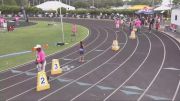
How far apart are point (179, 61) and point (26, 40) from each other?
15.9m

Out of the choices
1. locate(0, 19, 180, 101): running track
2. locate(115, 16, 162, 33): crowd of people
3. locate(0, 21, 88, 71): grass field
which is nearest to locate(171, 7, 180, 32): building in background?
locate(115, 16, 162, 33): crowd of people

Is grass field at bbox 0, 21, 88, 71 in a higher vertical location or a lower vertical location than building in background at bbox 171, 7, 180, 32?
lower

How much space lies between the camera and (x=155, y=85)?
17.4 m

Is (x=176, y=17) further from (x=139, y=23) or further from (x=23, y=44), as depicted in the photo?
(x=23, y=44)

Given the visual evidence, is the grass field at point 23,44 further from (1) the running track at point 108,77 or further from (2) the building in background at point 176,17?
(2) the building in background at point 176,17

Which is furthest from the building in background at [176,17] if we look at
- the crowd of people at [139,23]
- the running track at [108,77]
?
the running track at [108,77]

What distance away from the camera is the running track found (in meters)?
15.9

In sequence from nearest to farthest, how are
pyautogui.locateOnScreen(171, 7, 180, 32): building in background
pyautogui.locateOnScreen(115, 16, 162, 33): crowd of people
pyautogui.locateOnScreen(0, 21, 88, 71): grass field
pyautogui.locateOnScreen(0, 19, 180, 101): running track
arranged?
Result: 1. pyautogui.locateOnScreen(0, 19, 180, 101): running track
2. pyautogui.locateOnScreen(0, 21, 88, 71): grass field
3. pyautogui.locateOnScreen(171, 7, 180, 32): building in background
4. pyautogui.locateOnScreen(115, 16, 162, 33): crowd of people

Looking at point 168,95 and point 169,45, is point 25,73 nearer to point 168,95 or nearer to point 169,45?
point 168,95

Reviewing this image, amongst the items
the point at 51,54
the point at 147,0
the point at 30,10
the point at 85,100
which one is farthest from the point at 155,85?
the point at 147,0

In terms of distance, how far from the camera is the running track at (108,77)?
15859 mm

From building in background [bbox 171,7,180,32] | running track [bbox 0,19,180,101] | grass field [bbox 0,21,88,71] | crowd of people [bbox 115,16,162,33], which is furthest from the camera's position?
crowd of people [bbox 115,16,162,33]

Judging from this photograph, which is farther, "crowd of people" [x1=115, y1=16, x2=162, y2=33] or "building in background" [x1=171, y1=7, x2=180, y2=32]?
"crowd of people" [x1=115, y1=16, x2=162, y2=33]

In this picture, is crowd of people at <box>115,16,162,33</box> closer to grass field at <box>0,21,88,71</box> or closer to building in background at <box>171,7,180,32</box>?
building in background at <box>171,7,180,32</box>
